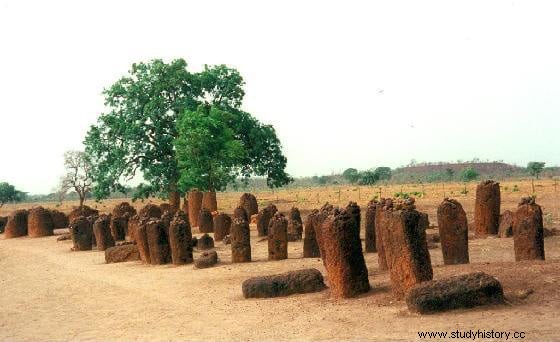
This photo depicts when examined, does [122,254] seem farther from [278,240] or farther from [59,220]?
[59,220]

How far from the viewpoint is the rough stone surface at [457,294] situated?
33.1ft

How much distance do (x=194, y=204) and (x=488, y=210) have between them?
18.1 meters

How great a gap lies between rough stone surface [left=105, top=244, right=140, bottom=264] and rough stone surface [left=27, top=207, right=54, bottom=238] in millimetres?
14323

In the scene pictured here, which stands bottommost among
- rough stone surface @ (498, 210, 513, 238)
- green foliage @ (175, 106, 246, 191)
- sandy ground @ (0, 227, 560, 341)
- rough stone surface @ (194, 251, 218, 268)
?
sandy ground @ (0, 227, 560, 341)

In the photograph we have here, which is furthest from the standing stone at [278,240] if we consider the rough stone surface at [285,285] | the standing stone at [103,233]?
the standing stone at [103,233]

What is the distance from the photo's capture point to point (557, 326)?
8797 millimetres

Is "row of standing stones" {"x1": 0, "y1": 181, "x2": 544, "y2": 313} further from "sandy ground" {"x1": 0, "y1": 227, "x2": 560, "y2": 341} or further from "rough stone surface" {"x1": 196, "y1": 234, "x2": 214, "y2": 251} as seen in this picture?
"sandy ground" {"x1": 0, "y1": 227, "x2": 560, "y2": 341}

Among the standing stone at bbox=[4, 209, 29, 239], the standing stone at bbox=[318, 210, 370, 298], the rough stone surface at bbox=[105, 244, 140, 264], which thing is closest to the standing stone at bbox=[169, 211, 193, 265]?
the rough stone surface at bbox=[105, 244, 140, 264]

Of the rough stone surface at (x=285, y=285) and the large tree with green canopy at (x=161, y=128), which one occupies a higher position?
the large tree with green canopy at (x=161, y=128)

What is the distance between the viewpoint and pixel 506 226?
22.0 m

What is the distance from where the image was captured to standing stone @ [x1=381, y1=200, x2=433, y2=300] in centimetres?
1152

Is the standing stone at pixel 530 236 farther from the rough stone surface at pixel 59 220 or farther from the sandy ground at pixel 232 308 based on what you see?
the rough stone surface at pixel 59 220

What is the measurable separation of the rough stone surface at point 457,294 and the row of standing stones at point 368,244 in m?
0.02

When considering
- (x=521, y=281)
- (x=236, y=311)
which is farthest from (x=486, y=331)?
(x=236, y=311)
